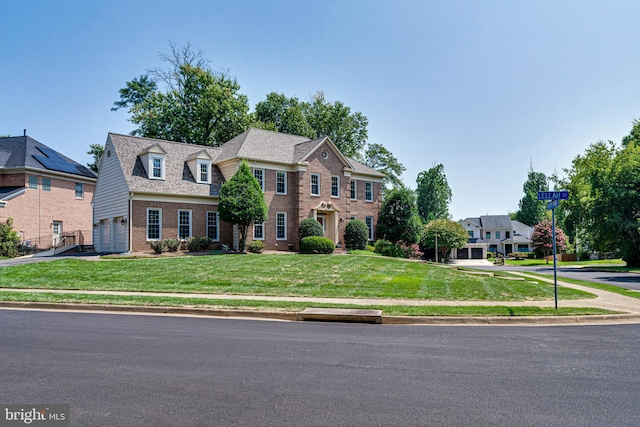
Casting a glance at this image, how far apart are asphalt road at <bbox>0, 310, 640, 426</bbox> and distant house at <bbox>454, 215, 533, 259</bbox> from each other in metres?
79.5

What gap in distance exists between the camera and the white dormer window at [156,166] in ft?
103

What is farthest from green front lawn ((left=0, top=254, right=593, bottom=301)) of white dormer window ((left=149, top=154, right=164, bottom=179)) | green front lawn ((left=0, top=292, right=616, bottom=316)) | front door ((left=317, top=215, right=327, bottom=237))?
front door ((left=317, top=215, right=327, bottom=237))

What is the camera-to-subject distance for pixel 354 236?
37.3m

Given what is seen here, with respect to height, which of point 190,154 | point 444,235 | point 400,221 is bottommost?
point 444,235

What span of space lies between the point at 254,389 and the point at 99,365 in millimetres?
2756

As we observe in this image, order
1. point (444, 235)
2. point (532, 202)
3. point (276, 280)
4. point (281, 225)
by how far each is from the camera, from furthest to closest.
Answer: point (532, 202)
point (444, 235)
point (281, 225)
point (276, 280)

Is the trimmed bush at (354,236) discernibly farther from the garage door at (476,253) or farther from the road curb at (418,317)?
the garage door at (476,253)

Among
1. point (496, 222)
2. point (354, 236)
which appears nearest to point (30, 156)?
point (354, 236)

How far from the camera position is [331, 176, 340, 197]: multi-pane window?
38.0 meters

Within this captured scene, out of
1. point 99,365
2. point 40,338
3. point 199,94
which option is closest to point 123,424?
point 99,365

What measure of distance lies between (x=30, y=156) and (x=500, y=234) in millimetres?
75725

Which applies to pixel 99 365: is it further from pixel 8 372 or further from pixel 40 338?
pixel 40 338

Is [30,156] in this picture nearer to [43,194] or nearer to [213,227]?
[43,194]

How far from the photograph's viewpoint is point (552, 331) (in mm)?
10406
